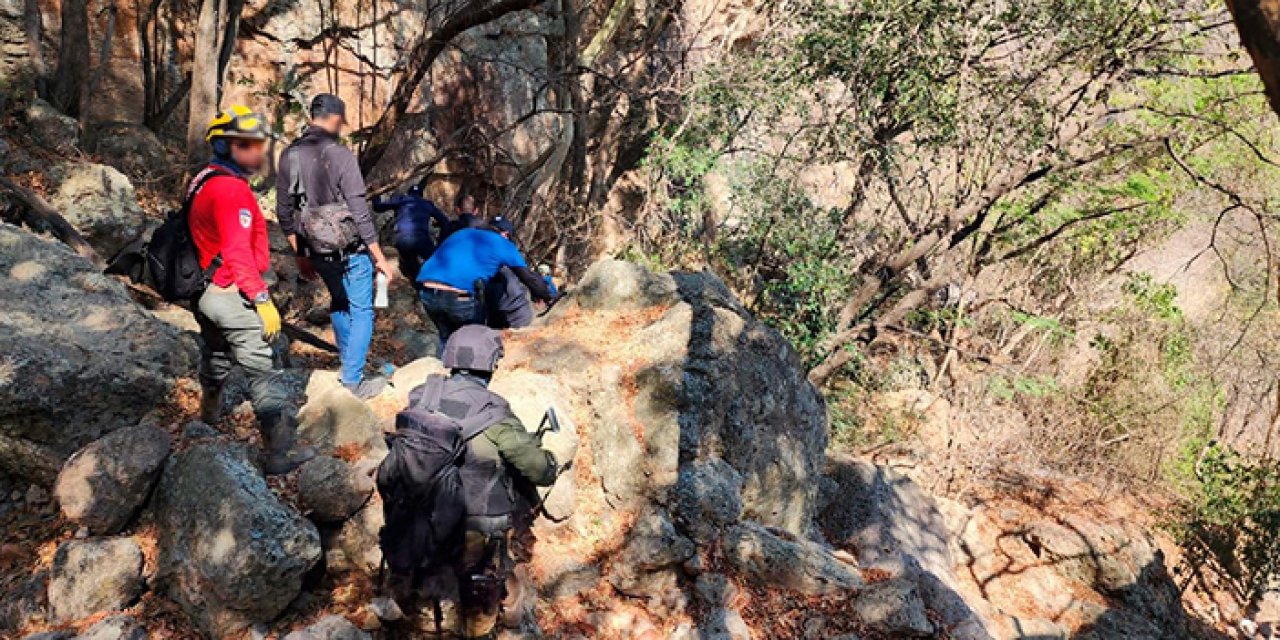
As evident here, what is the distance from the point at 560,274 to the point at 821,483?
5.45 meters

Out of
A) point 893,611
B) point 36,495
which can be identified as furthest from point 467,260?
point 893,611

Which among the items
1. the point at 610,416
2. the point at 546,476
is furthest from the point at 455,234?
the point at 546,476

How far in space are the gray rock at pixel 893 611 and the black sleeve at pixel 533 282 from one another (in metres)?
3.37

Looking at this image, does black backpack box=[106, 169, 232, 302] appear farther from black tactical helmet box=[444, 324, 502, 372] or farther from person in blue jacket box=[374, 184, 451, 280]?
person in blue jacket box=[374, 184, 451, 280]

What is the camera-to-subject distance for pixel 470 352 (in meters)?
3.82

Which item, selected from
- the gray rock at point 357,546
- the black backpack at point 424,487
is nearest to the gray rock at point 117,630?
the gray rock at point 357,546

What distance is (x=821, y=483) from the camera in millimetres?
8469

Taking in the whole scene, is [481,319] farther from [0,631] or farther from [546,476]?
[0,631]

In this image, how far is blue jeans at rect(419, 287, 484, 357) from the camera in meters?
5.77

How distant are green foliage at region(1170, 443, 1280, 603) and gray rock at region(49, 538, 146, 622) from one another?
14283 millimetres

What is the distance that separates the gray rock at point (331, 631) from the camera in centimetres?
374

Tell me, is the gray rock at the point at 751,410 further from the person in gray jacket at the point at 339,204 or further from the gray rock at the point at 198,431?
the gray rock at the point at 198,431

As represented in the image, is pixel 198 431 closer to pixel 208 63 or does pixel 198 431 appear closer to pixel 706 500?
pixel 706 500

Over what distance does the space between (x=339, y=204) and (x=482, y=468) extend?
2.31m
